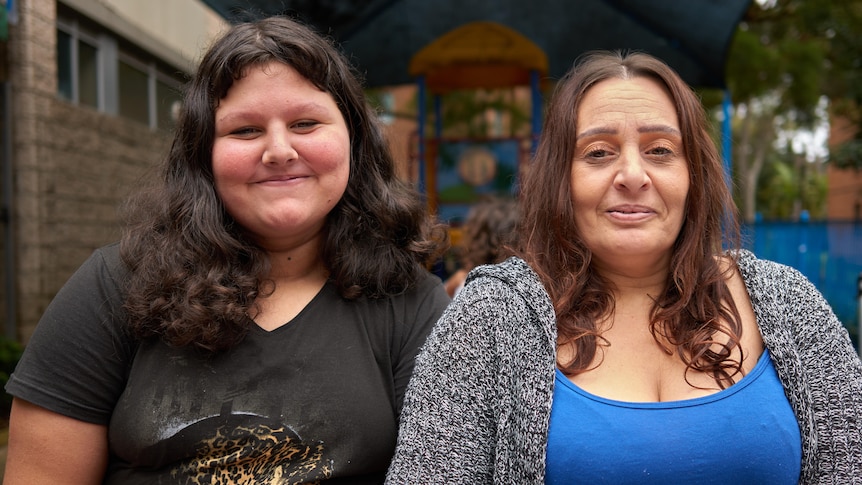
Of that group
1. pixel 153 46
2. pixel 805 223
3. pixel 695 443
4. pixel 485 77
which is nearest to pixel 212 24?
pixel 153 46

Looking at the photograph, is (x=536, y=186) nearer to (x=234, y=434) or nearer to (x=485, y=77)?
(x=234, y=434)

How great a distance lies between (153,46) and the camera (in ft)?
14.4

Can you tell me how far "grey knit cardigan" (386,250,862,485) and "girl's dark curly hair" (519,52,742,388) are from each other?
84mm

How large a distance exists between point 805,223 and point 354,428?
7.90 meters

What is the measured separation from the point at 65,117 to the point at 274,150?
2918 millimetres

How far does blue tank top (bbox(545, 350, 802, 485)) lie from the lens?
1.58 m

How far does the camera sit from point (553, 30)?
25.8 feet

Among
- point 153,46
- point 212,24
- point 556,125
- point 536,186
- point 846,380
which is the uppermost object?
point 212,24

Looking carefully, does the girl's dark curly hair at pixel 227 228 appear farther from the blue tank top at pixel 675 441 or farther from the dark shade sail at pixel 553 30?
the dark shade sail at pixel 553 30

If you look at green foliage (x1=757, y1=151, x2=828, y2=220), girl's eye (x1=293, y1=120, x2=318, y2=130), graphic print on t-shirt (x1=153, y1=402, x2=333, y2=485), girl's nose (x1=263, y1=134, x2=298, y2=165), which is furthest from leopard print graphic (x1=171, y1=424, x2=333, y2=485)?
green foliage (x1=757, y1=151, x2=828, y2=220)

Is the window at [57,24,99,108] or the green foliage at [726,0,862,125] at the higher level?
the green foliage at [726,0,862,125]

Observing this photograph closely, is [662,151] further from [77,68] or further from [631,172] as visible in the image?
[77,68]

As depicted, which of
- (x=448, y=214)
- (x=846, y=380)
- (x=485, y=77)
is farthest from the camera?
(x=485, y=77)

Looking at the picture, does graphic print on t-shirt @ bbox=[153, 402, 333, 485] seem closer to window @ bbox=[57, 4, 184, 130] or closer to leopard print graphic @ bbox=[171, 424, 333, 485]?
leopard print graphic @ bbox=[171, 424, 333, 485]
